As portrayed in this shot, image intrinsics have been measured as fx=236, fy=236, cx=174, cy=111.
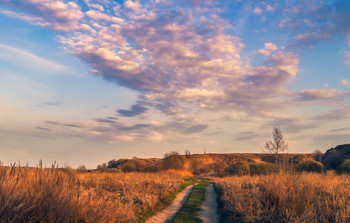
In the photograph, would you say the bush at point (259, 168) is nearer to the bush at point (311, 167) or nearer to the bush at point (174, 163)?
the bush at point (311, 167)

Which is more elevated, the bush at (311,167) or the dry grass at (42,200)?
the dry grass at (42,200)

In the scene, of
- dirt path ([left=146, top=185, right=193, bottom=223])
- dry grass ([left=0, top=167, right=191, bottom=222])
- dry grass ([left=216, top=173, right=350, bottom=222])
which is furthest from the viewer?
dirt path ([left=146, top=185, right=193, bottom=223])

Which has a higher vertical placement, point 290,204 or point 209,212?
point 290,204

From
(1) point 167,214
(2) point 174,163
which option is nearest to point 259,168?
(2) point 174,163

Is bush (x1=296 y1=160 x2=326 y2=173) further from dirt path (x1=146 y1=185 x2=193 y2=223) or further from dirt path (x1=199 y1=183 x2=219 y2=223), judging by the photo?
dirt path (x1=146 y1=185 x2=193 y2=223)

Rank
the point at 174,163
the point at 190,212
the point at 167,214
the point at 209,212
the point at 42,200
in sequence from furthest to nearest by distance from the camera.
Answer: the point at 174,163
the point at 209,212
the point at 190,212
the point at 167,214
the point at 42,200

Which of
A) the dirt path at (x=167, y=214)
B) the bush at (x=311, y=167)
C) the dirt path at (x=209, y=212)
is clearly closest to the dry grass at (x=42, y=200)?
the dirt path at (x=167, y=214)

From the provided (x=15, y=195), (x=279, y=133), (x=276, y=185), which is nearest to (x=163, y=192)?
(x=276, y=185)

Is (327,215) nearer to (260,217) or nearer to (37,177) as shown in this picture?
(260,217)

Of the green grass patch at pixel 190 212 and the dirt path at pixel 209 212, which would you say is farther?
the dirt path at pixel 209 212

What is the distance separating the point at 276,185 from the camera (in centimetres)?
1041

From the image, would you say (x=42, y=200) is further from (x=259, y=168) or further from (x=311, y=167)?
(x=311, y=167)

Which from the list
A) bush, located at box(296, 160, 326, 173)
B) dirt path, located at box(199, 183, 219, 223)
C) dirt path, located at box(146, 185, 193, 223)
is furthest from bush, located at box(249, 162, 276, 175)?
dirt path, located at box(146, 185, 193, 223)

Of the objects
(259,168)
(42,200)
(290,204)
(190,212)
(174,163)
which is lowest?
(190,212)
